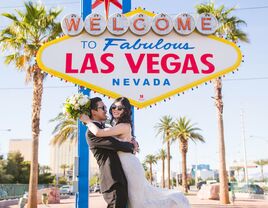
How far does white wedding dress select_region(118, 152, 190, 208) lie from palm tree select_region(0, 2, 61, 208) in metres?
15.6

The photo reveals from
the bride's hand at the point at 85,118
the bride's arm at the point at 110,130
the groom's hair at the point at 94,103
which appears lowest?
the bride's arm at the point at 110,130

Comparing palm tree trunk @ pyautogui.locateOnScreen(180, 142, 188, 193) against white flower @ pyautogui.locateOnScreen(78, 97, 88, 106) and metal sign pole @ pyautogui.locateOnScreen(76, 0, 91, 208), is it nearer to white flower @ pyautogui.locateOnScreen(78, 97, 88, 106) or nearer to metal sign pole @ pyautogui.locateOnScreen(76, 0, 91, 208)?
metal sign pole @ pyautogui.locateOnScreen(76, 0, 91, 208)

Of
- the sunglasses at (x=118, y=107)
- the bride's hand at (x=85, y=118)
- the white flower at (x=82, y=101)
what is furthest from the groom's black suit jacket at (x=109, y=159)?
the white flower at (x=82, y=101)

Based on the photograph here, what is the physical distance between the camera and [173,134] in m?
45.7

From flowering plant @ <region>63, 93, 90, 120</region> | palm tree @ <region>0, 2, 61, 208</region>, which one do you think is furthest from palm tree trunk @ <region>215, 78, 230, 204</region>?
flowering plant @ <region>63, 93, 90, 120</region>

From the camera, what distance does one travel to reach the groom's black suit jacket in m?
3.79

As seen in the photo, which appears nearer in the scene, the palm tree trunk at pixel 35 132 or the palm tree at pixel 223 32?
the palm tree trunk at pixel 35 132

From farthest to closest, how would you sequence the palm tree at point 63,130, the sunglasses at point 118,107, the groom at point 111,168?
1. the palm tree at point 63,130
2. the sunglasses at point 118,107
3. the groom at point 111,168

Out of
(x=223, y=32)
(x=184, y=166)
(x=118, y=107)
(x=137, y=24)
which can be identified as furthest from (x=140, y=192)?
(x=184, y=166)

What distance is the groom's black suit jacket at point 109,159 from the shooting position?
379cm

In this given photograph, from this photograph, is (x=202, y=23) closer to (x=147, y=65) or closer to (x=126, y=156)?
(x=147, y=65)

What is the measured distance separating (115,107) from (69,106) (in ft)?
2.18

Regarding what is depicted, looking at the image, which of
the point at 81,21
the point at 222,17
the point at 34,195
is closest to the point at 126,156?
the point at 81,21

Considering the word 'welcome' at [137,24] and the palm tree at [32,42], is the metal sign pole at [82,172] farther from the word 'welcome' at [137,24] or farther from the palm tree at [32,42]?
the palm tree at [32,42]
